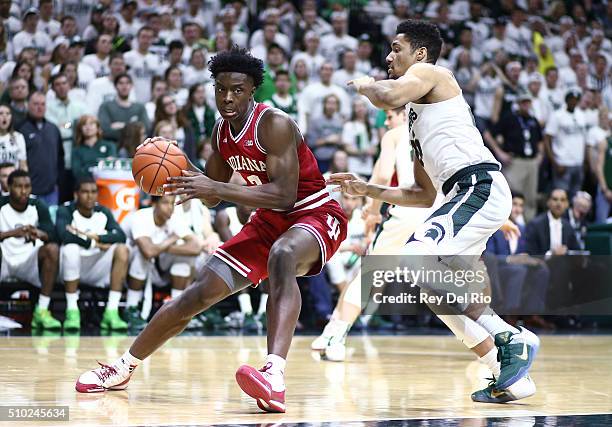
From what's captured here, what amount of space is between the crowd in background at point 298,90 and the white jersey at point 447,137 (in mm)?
5263

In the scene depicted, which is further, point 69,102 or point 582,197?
point 582,197

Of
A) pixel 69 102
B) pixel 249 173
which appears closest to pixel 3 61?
pixel 69 102

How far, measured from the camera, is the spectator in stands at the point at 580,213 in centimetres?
1272

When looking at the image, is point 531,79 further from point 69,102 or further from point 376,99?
point 376,99

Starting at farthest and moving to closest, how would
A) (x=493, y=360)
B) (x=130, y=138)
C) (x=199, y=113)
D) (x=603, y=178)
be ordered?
(x=603, y=178), (x=199, y=113), (x=130, y=138), (x=493, y=360)

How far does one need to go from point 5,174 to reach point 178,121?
215 centimetres

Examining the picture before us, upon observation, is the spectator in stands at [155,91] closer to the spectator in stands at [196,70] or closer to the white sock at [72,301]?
the spectator in stands at [196,70]

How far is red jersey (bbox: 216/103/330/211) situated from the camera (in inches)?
206

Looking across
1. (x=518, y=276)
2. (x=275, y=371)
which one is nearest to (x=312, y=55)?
(x=518, y=276)

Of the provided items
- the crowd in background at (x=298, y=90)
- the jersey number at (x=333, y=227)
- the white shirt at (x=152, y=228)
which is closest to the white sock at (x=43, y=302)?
the crowd in background at (x=298, y=90)

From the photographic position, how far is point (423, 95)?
524 cm

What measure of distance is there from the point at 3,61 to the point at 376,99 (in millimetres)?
7887

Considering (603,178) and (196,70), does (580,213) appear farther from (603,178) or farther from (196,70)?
(196,70)

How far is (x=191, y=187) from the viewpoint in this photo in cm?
488
